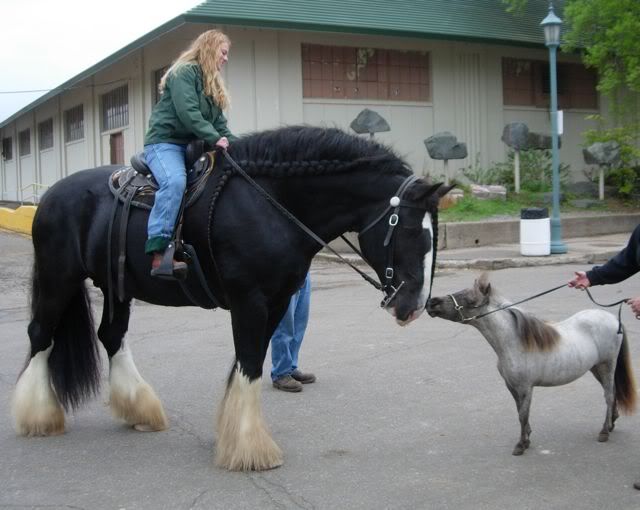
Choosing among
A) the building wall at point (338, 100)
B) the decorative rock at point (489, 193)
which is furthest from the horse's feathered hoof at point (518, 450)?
the decorative rock at point (489, 193)

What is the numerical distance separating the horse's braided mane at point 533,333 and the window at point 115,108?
74.7 ft

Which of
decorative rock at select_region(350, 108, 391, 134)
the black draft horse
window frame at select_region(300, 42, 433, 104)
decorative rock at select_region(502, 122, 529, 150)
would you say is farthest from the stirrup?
decorative rock at select_region(502, 122, 529, 150)

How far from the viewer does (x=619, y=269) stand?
441cm

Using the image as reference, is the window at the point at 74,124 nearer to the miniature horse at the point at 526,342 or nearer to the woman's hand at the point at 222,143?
the woman's hand at the point at 222,143

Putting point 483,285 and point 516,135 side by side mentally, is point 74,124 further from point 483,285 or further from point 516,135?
point 483,285

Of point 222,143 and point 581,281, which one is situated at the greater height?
point 222,143

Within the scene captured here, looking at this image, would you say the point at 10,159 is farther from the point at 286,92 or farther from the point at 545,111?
the point at 545,111

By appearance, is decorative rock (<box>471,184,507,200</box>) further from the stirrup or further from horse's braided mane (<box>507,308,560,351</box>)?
the stirrup

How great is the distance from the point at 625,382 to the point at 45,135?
34.8m

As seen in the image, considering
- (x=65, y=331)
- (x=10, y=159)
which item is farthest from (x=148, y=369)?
(x=10, y=159)

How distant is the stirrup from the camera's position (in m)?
4.54

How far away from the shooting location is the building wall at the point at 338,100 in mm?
20766

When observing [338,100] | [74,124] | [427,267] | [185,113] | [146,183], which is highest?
[74,124]

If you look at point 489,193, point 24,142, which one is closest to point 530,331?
point 489,193
